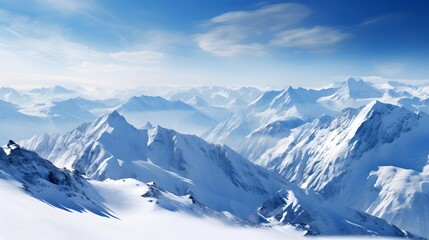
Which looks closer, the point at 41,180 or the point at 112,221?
the point at 112,221

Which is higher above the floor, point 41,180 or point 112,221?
point 41,180

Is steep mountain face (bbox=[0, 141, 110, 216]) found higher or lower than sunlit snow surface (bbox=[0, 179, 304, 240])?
higher

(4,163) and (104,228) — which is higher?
(4,163)

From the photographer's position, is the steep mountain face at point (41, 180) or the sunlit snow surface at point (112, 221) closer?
the sunlit snow surface at point (112, 221)

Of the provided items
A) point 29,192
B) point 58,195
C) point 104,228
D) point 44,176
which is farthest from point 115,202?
point 104,228

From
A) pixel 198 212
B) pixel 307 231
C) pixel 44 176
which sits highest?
pixel 44 176

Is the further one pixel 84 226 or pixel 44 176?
pixel 44 176

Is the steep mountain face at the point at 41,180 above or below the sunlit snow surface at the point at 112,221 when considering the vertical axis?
above

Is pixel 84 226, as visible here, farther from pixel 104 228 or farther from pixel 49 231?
pixel 49 231
